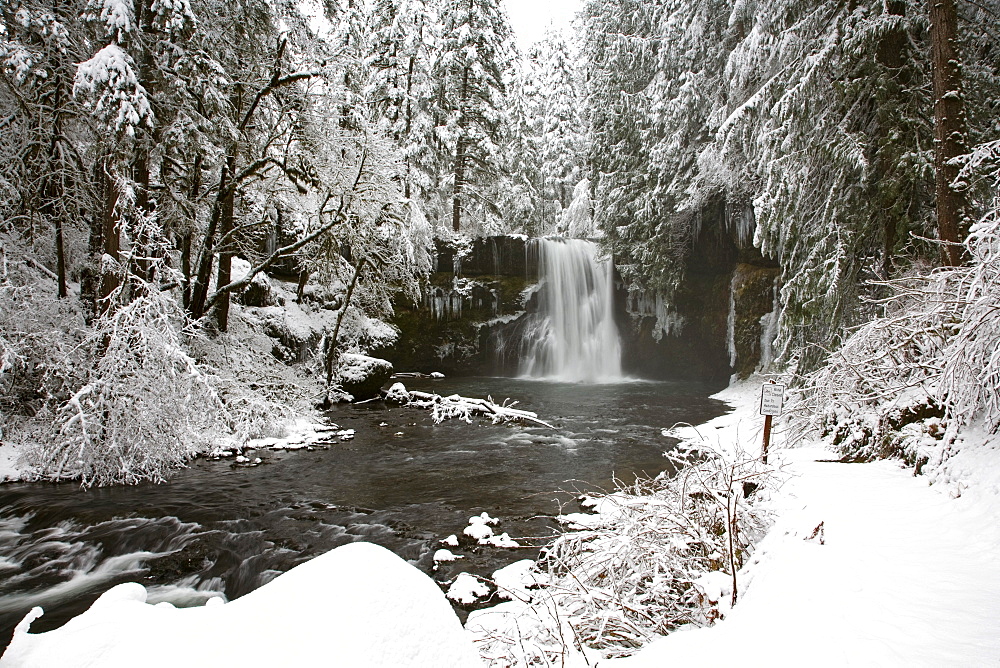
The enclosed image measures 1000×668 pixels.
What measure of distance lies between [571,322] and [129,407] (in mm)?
16625

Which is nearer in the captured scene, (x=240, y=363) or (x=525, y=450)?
(x=525, y=450)

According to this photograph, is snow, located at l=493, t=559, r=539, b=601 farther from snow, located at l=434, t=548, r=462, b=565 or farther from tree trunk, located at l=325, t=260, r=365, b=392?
tree trunk, located at l=325, t=260, r=365, b=392

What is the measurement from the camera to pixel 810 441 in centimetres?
657

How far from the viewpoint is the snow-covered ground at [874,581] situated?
7.02ft

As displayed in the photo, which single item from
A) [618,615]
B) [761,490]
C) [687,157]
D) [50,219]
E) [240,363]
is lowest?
[618,615]

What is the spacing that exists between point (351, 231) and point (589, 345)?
1231cm

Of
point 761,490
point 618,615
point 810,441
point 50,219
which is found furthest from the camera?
point 50,219

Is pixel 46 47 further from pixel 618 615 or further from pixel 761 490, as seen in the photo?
pixel 761 490

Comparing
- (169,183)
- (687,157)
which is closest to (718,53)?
(687,157)

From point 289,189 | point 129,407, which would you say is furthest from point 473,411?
point 129,407

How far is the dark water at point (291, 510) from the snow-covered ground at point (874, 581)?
2.30 m

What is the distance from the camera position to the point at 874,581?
8.75 feet

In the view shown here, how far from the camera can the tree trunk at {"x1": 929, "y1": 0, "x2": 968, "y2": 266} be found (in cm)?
647

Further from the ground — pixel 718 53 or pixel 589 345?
pixel 718 53
